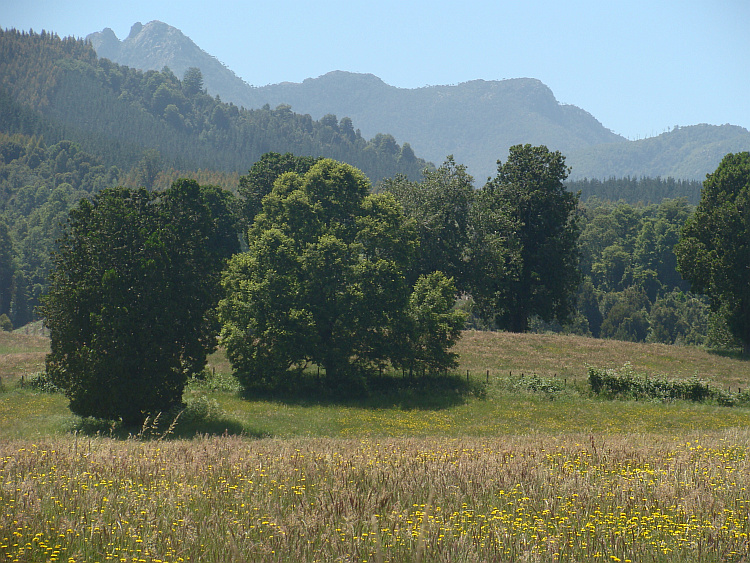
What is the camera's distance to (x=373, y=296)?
1658 inches

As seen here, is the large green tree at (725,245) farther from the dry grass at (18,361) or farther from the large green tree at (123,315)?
the dry grass at (18,361)

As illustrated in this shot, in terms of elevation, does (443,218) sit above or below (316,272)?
above

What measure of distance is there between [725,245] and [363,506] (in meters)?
54.3

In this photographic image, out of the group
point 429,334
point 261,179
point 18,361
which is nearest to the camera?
point 429,334

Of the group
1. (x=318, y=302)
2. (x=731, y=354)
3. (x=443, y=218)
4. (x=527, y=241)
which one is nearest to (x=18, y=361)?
(x=318, y=302)

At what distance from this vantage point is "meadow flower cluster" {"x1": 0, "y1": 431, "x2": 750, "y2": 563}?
22.2ft

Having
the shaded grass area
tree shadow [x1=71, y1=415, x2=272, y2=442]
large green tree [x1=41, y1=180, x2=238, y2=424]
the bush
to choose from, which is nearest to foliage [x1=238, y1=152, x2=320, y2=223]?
the shaded grass area

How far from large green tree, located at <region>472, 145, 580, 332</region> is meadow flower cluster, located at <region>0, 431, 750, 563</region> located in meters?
47.2

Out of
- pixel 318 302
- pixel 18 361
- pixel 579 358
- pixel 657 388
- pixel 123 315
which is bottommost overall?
pixel 18 361

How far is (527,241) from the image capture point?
202ft

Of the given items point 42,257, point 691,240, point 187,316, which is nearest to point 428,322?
point 187,316

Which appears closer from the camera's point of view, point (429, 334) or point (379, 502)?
point (379, 502)

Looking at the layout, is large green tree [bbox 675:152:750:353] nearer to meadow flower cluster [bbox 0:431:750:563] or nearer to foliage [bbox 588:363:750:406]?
foliage [bbox 588:363:750:406]

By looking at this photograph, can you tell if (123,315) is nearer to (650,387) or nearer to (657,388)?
(650,387)
